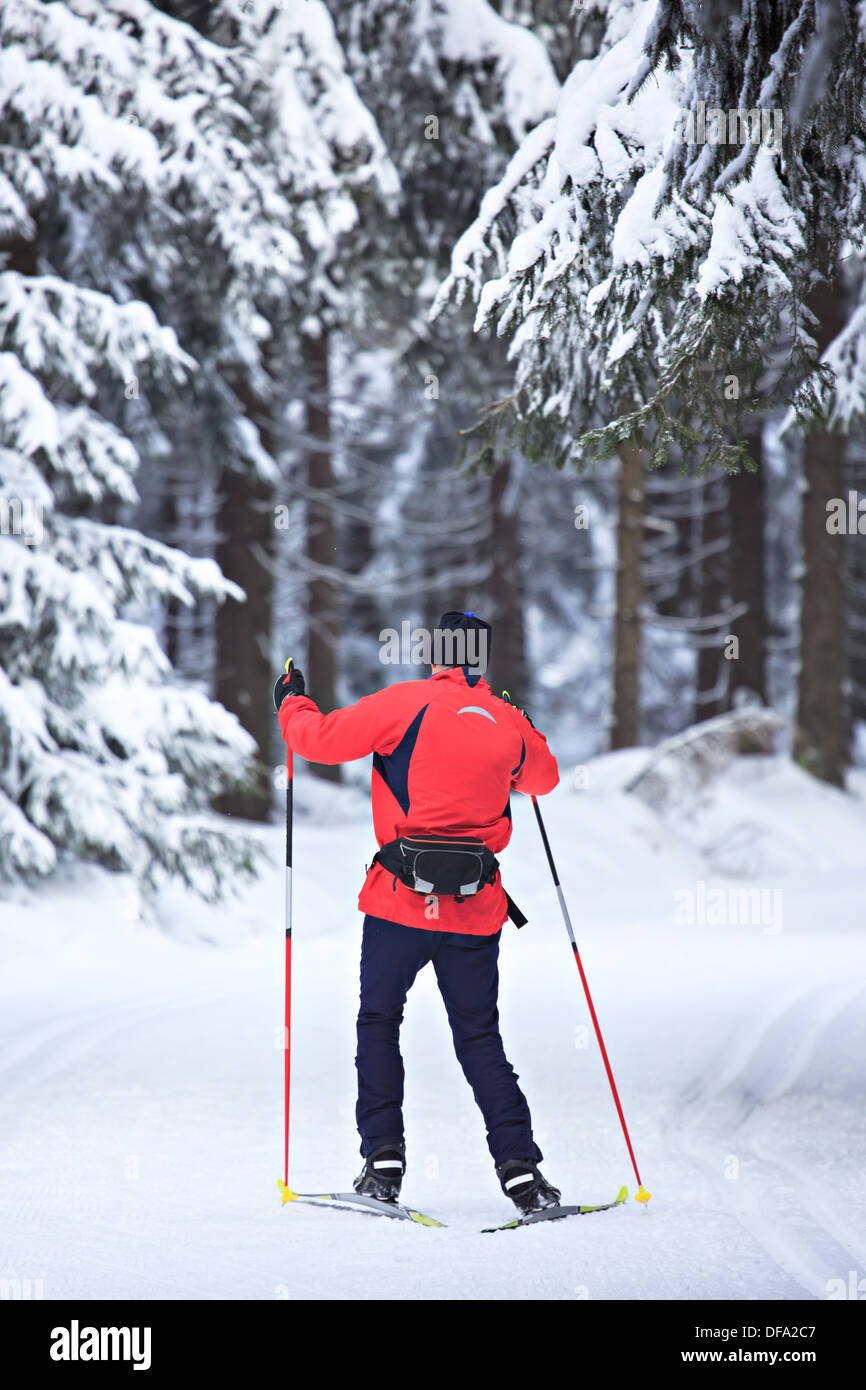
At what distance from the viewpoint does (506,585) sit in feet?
75.8

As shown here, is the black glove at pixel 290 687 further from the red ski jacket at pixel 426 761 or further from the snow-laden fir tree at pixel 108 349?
the snow-laden fir tree at pixel 108 349

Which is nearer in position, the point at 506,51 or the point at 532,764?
the point at 532,764

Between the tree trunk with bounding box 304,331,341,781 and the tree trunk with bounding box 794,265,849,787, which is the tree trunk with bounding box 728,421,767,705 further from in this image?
the tree trunk with bounding box 304,331,341,781

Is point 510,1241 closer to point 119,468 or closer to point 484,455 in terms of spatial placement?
point 484,455

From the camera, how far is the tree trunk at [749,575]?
2161 cm

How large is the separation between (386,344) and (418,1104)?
14490 mm

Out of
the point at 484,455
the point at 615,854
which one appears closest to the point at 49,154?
the point at 484,455

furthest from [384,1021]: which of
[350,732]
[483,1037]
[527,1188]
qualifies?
[350,732]

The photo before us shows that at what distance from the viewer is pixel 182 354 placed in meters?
9.96

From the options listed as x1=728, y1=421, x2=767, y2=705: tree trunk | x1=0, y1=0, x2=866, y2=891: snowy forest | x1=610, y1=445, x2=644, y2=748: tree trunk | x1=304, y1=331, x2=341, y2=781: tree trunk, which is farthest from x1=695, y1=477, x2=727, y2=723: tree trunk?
x1=304, y1=331, x2=341, y2=781: tree trunk

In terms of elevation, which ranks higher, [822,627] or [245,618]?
[245,618]

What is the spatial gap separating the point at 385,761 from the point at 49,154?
6601 millimetres

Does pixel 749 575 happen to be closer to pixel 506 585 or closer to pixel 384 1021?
pixel 506 585

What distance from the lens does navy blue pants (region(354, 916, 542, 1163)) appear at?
4.62 m
